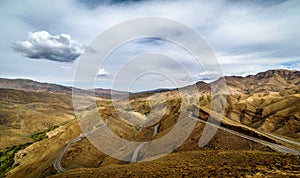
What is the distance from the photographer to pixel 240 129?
191 feet

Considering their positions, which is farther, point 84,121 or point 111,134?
point 84,121

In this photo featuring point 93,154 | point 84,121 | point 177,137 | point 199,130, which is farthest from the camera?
point 84,121

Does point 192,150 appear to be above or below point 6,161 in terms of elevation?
above

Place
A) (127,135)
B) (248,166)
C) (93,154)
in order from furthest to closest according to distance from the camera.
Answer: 1. (127,135)
2. (93,154)
3. (248,166)

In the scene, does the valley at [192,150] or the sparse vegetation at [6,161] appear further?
the sparse vegetation at [6,161]

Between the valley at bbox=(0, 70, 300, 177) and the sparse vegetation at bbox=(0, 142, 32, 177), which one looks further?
the sparse vegetation at bbox=(0, 142, 32, 177)

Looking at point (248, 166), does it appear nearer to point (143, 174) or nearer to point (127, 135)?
point (143, 174)

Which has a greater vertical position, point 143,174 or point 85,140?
point 143,174

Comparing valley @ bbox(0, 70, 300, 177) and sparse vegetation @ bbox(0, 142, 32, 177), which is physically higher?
valley @ bbox(0, 70, 300, 177)

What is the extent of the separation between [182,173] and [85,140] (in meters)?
62.9

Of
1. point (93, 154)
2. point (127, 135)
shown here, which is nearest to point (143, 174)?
point (93, 154)

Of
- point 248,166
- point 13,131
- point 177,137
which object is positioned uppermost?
point 248,166

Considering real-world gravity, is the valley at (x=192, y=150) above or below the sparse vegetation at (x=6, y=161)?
above

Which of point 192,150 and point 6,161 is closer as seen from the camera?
point 192,150
